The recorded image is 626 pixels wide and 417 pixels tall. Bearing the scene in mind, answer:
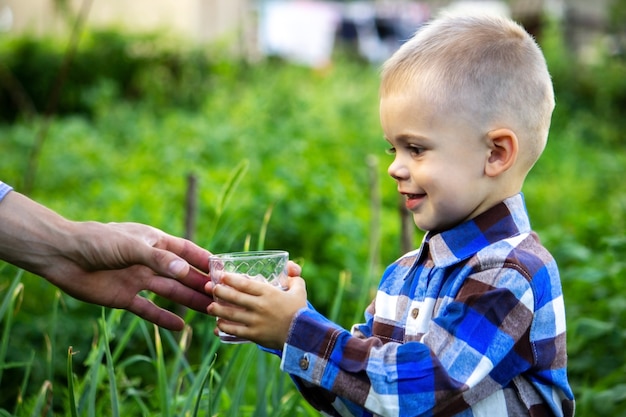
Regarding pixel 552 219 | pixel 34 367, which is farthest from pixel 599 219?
pixel 34 367

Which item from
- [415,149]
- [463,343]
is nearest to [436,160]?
[415,149]

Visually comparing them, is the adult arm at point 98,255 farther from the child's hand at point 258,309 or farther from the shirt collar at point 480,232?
the shirt collar at point 480,232

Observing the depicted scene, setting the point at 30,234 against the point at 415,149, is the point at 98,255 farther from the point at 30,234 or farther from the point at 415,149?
the point at 415,149

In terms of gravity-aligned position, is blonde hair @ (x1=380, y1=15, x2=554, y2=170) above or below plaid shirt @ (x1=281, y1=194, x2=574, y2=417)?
above

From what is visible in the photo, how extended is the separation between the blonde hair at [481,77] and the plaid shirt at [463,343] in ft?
0.59

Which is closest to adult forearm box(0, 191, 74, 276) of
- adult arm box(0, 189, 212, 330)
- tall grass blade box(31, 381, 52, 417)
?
adult arm box(0, 189, 212, 330)

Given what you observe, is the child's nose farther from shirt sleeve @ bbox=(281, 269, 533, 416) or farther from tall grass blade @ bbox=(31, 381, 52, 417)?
tall grass blade @ bbox=(31, 381, 52, 417)

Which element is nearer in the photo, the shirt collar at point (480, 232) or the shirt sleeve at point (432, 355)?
the shirt sleeve at point (432, 355)

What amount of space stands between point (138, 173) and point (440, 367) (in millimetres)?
5260

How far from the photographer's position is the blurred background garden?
2.72 meters

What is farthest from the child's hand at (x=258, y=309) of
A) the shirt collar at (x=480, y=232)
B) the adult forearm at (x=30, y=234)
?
the adult forearm at (x=30, y=234)

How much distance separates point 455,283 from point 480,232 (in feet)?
0.45

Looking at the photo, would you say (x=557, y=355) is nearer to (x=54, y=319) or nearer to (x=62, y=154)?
(x=54, y=319)

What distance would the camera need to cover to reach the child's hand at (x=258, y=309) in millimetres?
1743
